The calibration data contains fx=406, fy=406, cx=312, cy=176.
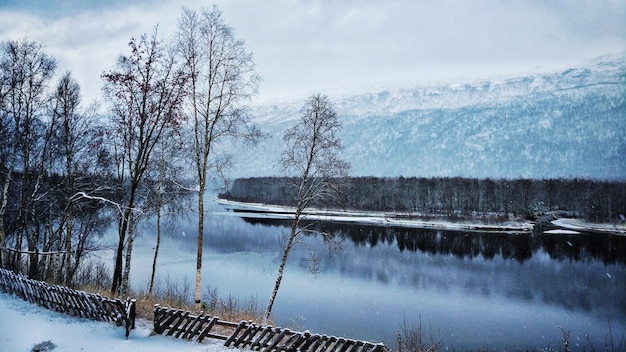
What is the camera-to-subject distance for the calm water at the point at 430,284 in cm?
2567

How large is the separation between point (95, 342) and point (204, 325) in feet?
12.1

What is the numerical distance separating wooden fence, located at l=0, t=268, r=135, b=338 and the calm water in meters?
10.9

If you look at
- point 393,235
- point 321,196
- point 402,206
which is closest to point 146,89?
point 321,196

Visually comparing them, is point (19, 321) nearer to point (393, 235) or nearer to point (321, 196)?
point (321, 196)

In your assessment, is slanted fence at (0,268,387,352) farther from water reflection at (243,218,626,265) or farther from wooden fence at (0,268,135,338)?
water reflection at (243,218,626,265)

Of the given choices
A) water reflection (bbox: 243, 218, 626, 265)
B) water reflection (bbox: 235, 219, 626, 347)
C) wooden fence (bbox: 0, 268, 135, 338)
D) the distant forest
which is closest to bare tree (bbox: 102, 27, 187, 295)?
wooden fence (bbox: 0, 268, 135, 338)

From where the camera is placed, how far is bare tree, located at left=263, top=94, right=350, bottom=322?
21.9 meters

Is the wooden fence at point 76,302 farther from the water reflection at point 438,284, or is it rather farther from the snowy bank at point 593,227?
the snowy bank at point 593,227

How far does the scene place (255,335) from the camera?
14484 mm

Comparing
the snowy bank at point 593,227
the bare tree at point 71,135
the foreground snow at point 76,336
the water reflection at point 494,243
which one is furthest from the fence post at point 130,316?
the snowy bank at point 593,227

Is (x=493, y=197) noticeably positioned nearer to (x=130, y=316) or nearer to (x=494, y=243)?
(x=494, y=243)

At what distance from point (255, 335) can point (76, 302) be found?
25.6 feet

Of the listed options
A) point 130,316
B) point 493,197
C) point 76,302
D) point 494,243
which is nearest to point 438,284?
point 130,316

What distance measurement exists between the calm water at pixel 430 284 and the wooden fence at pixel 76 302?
10949mm
